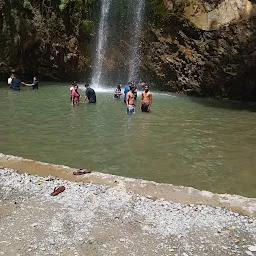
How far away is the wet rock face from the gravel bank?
15.4 m

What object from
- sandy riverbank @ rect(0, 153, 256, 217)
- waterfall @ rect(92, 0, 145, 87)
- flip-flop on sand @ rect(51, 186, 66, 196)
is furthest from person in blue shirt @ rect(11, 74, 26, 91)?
flip-flop on sand @ rect(51, 186, 66, 196)

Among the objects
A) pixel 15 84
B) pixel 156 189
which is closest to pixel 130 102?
pixel 156 189

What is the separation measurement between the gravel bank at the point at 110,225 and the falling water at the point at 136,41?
19.9 m

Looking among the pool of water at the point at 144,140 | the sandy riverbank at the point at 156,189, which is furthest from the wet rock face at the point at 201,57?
the sandy riverbank at the point at 156,189

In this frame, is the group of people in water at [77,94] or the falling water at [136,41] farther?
the falling water at [136,41]

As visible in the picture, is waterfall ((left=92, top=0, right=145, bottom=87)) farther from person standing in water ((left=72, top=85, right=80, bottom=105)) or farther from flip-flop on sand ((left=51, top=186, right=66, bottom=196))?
flip-flop on sand ((left=51, top=186, right=66, bottom=196))

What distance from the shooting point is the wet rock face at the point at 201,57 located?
19328 millimetres

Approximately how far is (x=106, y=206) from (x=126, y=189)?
0.80 metres

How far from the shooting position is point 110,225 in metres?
5.32

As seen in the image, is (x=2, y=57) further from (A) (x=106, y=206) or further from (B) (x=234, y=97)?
(A) (x=106, y=206)

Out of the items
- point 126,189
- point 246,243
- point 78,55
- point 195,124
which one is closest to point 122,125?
point 195,124

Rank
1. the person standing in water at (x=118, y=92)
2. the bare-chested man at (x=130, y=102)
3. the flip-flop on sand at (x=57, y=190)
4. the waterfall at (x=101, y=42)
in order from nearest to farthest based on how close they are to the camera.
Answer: the flip-flop on sand at (x=57, y=190) → the bare-chested man at (x=130, y=102) → the person standing in water at (x=118, y=92) → the waterfall at (x=101, y=42)

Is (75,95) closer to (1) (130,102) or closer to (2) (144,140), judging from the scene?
(1) (130,102)

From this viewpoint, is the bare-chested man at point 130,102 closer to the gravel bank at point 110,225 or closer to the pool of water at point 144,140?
the pool of water at point 144,140
